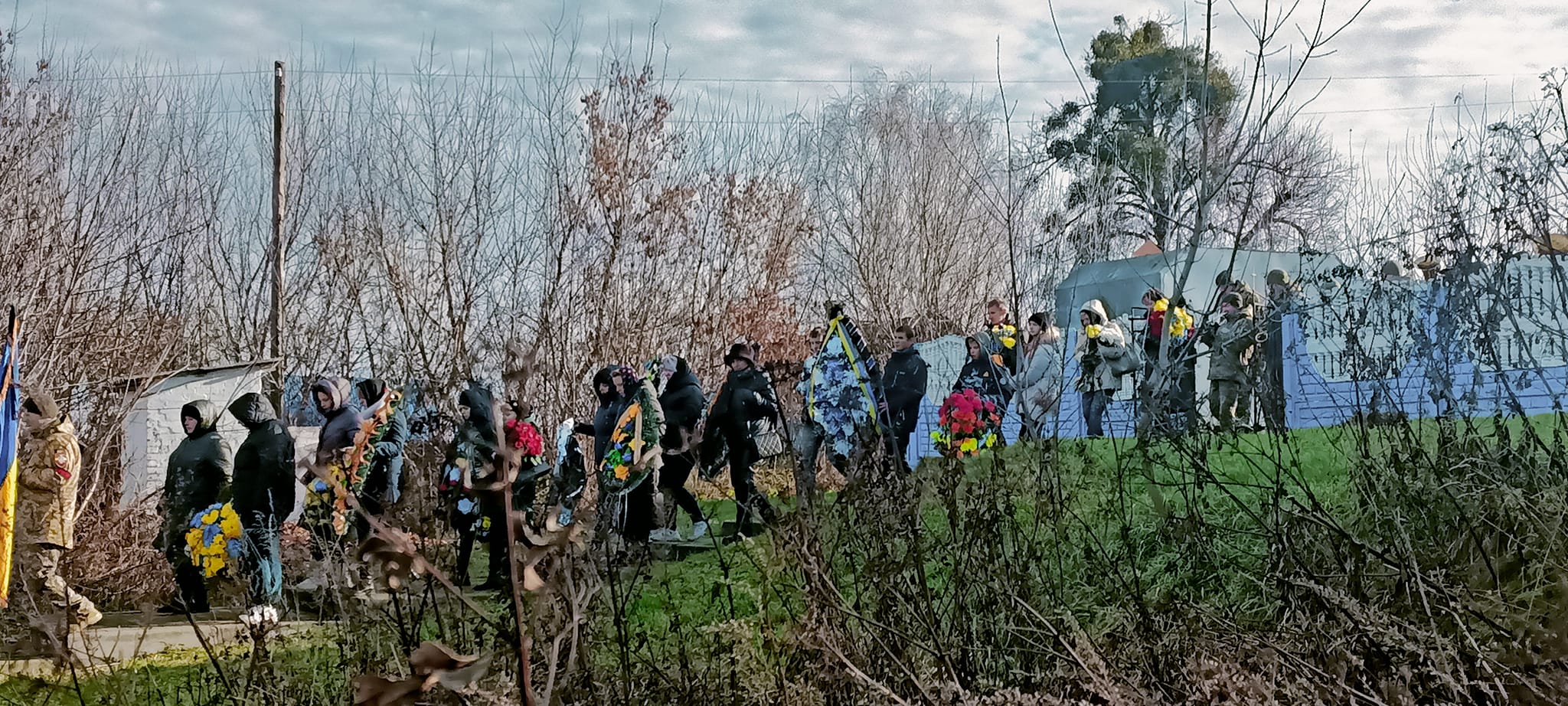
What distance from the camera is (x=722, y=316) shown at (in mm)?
15758

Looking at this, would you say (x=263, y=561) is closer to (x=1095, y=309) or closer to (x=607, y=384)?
(x=607, y=384)

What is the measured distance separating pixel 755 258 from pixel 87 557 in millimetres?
9411

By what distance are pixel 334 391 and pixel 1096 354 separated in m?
6.13

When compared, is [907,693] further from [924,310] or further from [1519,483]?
[924,310]

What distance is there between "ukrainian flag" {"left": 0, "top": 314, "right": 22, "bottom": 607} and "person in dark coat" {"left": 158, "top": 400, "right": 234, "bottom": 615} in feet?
3.84

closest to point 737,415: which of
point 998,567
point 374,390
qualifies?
point 374,390

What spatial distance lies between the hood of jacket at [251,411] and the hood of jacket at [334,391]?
0.52 metres

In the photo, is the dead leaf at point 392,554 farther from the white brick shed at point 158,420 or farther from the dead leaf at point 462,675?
the white brick shed at point 158,420

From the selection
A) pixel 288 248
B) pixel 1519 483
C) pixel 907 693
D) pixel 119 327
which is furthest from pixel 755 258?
pixel 907 693

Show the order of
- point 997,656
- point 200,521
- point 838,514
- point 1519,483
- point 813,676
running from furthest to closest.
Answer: point 200,521 → point 1519,483 → point 838,514 → point 997,656 → point 813,676

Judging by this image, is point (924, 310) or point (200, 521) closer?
point (200, 521)

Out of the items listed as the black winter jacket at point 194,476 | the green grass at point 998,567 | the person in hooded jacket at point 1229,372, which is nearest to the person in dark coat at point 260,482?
the black winter jacket at point 194,476

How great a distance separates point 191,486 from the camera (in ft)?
26.3

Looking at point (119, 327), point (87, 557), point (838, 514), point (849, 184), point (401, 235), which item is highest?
point (849, 184)
